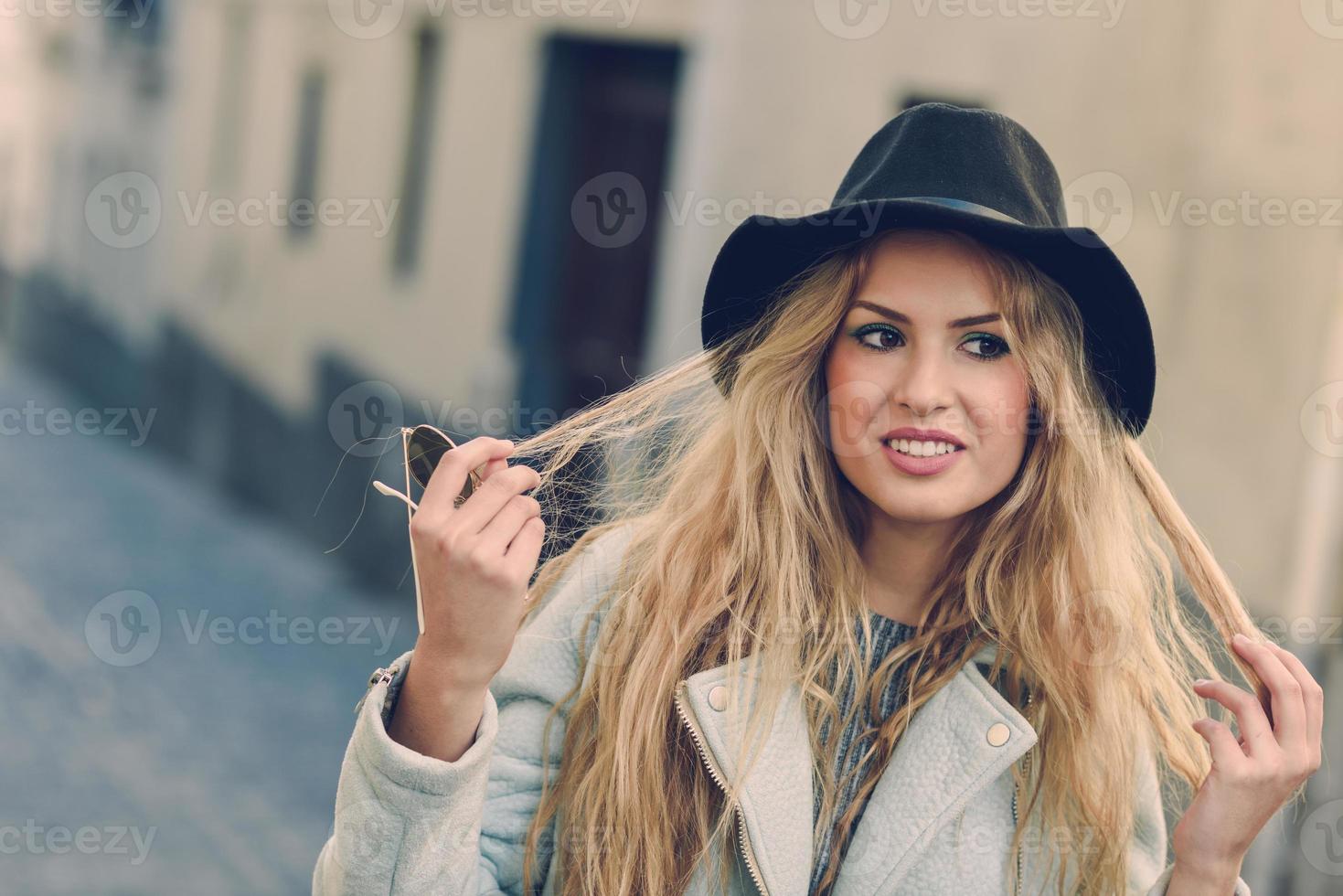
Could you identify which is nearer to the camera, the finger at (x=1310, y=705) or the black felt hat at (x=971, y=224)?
the finger at (x=1310, y=705)

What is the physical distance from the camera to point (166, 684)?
7.34 metres

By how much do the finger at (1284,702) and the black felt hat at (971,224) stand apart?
0.51 meters

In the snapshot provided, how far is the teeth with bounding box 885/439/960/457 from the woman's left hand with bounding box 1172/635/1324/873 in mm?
522

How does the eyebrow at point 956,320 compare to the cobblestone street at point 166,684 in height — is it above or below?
above

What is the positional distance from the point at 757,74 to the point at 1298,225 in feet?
11.0

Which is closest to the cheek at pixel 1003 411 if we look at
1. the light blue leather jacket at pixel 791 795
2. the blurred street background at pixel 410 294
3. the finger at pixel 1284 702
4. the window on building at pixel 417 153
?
the light blue leather jacket at pixel 791 795

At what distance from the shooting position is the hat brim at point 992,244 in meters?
2.41

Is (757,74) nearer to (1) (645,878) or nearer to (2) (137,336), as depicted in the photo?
(1) (645,878)

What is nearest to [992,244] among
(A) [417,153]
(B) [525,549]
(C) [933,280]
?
(C) [933,280]

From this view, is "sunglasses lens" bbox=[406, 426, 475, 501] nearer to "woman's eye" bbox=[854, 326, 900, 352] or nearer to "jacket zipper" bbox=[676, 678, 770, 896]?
"jacket zipper" bbox=[676, 678, 770, 896]

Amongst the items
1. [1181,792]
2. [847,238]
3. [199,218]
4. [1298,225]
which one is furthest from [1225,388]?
[199,218]

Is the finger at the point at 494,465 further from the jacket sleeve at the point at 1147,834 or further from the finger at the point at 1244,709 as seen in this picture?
the jacket sleeve at the point at 1147,834

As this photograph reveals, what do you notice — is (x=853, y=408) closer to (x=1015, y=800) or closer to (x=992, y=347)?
(x=992, y=347)

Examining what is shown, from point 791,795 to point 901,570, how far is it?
48 cm
